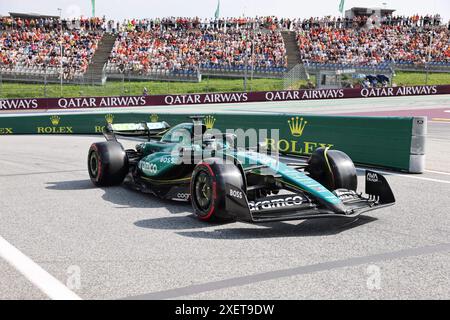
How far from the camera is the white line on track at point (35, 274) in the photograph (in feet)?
14.6

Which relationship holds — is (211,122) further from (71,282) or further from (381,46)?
(381,46)

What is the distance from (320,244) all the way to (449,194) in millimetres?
3724

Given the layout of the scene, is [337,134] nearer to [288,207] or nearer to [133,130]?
[133,130]

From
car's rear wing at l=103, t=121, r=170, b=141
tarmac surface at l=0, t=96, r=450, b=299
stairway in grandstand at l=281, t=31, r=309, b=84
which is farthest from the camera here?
stairway in grandstand at l=281, t=31, r=309, b=84

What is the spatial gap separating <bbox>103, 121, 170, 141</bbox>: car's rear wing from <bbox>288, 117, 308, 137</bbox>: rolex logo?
3753 mm

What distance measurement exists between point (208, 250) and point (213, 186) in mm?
1071

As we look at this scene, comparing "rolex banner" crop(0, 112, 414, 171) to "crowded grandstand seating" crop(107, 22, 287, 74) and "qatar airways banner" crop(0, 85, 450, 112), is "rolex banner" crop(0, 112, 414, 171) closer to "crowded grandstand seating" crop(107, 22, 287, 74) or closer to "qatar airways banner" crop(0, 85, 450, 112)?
"qatar airways banner" crop(0, 85, 450, 112)

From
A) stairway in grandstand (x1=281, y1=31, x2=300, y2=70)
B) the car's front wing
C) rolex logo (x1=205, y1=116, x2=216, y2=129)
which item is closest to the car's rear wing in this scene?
the car's front wing

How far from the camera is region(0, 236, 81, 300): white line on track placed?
444cm

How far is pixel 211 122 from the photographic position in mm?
17359

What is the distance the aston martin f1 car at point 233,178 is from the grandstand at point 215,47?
31823 mm

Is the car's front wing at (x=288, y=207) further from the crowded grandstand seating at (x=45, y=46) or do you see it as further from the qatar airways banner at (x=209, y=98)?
the crowded grandstand seating at (x=45, y=46)

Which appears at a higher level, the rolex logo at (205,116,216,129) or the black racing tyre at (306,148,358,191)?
the black racing tyre at (306,148,358,191)

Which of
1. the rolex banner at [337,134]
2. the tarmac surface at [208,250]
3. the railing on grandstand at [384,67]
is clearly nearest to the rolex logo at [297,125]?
the rolex banner at [337,134]
